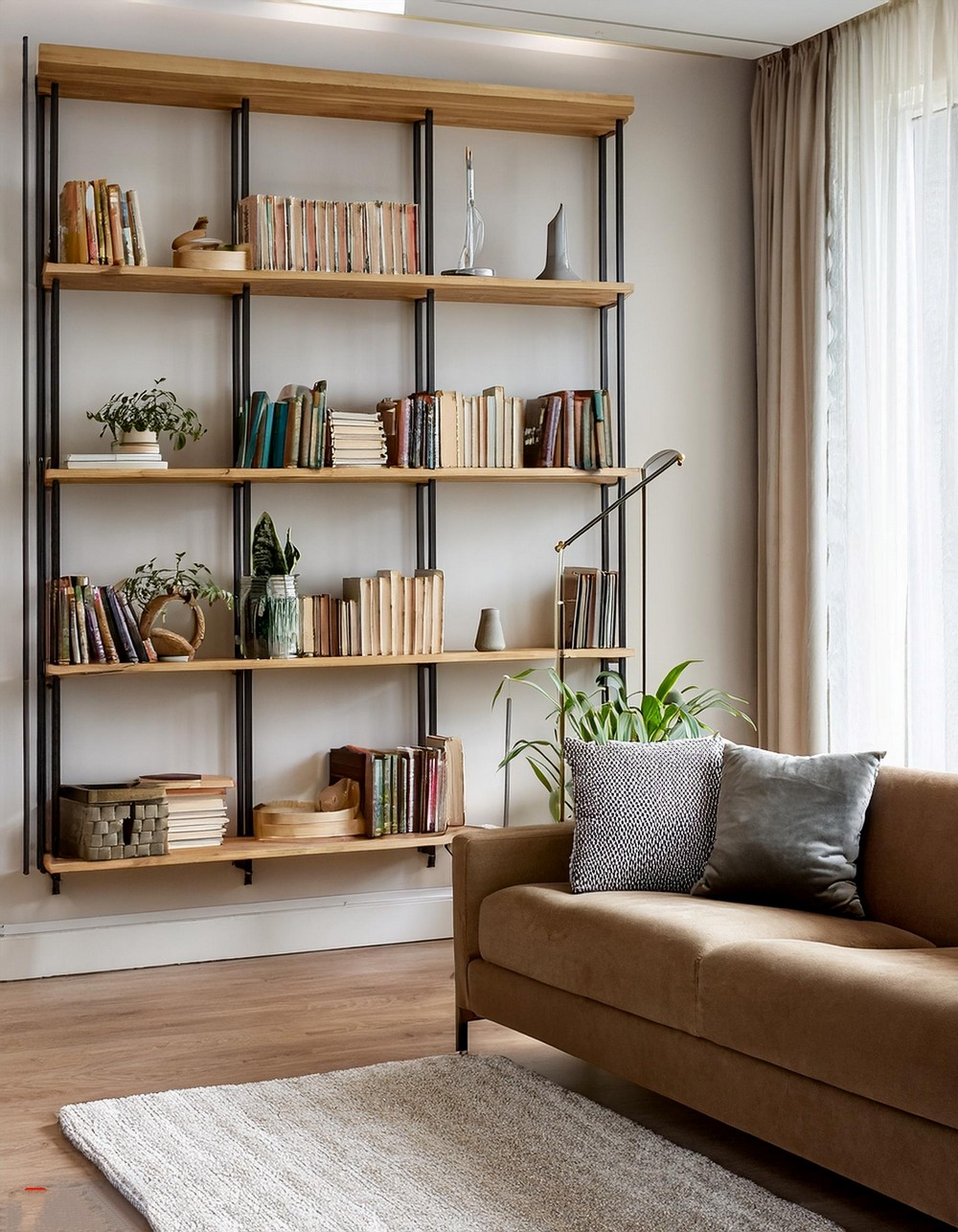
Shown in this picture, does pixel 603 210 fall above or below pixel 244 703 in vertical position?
above

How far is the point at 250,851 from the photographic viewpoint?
4238mm

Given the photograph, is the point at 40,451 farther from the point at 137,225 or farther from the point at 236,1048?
the point at 236,1048

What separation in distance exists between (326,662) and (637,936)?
1727 millimetres

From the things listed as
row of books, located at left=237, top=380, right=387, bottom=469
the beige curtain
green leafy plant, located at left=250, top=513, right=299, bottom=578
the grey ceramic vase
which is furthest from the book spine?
the beige curtain

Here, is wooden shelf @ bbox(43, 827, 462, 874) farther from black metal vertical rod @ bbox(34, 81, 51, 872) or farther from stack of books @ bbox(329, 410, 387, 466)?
stack of books @ bbox(329, 410, 387, 466)

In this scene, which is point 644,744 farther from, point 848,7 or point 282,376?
point 848,7

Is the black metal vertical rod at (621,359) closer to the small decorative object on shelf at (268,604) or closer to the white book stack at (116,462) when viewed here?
the small decorative object on shelf at (268,604)

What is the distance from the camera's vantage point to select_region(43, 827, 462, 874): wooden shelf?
13.4ft

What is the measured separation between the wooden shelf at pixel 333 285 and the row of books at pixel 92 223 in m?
0.04

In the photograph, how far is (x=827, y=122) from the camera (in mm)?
4621

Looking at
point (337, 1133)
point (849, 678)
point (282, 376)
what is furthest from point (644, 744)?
point (282, 376)

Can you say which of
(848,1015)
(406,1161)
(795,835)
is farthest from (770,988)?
(406,1161)

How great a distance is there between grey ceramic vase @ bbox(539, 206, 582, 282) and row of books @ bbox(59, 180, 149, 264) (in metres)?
1.29

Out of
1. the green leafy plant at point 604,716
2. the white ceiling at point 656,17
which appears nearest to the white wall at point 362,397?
the green leafy plant at point 604,716
